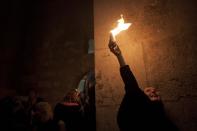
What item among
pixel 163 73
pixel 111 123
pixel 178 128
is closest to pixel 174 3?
pixel 163 73

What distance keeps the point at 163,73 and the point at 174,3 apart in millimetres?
1373

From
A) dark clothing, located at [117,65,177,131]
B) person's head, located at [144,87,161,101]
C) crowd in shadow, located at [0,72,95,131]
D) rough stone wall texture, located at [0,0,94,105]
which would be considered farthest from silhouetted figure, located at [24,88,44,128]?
person's head, located at [144,87,161,101]

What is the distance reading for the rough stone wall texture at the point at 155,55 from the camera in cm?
376

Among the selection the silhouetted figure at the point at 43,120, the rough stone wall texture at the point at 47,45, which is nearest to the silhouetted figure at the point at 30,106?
the silhouetted figure at the point at 43,120

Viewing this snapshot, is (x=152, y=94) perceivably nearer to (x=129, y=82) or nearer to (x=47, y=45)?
(x=129, y=82)

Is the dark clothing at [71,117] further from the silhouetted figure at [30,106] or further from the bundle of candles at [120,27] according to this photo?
the bundle of candles at [120,27]

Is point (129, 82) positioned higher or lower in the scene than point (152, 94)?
higher

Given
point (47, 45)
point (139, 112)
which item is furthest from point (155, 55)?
point (47, 45)

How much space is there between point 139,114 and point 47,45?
778 cm

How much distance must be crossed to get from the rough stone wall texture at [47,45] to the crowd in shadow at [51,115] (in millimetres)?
2701

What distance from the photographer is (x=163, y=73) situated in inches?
157

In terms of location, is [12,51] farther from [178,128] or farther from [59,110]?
[178,128]

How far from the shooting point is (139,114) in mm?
3277

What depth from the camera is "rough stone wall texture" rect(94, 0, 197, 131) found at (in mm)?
3758
